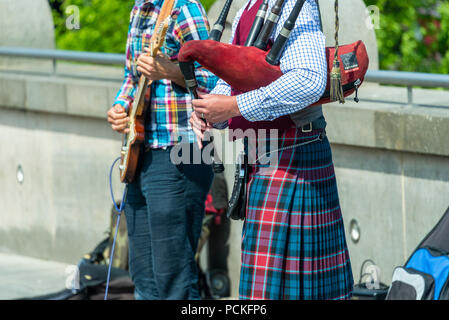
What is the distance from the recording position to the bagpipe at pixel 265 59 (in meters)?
3.29

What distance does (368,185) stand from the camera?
204 inches

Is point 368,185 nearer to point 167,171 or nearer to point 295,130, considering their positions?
point 167,171

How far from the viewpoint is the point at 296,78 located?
3.21 meters

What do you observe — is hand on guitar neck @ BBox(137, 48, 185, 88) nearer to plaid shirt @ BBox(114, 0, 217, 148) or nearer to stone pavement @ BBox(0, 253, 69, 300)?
plaid shirt @ BBox(114, 0, 217, 148)

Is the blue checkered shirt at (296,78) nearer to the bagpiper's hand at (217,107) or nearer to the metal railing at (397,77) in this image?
the bagpiper's hand at (217,107)

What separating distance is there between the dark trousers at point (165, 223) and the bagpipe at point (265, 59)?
1120 millimetres

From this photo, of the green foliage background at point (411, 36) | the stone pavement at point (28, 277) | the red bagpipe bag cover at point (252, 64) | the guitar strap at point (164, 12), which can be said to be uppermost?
the green foliage background at point (411, 36)

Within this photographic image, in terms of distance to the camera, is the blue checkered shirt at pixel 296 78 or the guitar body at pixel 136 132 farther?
the guitar body at pixel 136 132

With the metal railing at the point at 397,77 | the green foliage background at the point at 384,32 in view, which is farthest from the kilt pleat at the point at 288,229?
the green foliage background at the point at 384,32

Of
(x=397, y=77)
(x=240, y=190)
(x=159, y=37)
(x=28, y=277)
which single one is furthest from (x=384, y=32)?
(x=240, y=190)

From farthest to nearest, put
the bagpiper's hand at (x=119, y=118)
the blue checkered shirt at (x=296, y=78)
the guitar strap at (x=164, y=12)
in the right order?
the bagpiper's hand at (x=119, y=118), the guitar strap at (x=164, y=12), the blue checkered shirt at (x=296, y=78)

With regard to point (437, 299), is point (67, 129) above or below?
above
